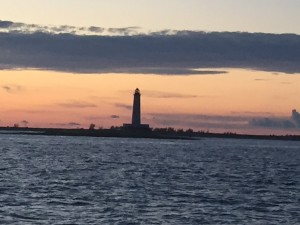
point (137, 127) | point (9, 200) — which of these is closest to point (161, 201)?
point (9, 200)

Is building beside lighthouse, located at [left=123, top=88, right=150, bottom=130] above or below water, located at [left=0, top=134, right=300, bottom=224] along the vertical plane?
above

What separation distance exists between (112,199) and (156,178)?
17591 millimetres

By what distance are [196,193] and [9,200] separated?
12.1 metres

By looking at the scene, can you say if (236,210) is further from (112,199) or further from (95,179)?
(95,179)

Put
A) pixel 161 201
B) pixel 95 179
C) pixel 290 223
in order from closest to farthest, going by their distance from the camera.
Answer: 1. pixel 290 223
2. pixel 161 201
3. pixel 95 179

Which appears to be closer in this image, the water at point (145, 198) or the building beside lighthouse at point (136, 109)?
the water at point (145, 198)

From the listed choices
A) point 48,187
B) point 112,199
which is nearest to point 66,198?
point 112,199

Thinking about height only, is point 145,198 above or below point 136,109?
below

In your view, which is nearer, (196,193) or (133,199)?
(133,199)

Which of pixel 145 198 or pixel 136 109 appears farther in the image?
pixel 136 109

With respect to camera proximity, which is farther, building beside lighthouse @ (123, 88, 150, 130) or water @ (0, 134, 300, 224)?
building beside lighthouse @ (123, 88, 150, 130)

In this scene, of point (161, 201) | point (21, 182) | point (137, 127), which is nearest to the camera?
point (161, 201)

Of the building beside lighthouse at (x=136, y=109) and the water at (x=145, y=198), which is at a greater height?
the building beside lighthouse at (x=136, y=109)

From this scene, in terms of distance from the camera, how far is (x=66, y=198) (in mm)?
43906
